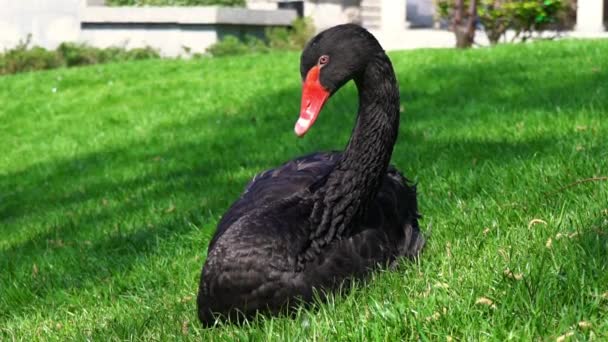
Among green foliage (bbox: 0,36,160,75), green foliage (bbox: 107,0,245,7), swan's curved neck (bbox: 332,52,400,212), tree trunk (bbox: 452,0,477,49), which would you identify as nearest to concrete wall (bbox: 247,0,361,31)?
green foliage (bbox: 107,0,245,7)

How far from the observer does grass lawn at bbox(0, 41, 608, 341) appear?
8.87ft

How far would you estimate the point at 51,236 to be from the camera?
6.30 metres

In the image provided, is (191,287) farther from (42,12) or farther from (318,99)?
(42,12)


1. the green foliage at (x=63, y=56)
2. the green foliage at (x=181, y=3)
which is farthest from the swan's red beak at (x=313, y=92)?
the green foliage at (x=181, y=3)

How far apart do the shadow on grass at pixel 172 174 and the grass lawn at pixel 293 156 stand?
0.03 metres

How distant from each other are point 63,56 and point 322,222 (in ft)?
65.1

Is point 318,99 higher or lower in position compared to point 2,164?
higher

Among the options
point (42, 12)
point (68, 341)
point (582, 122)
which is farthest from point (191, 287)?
point (42, 12)

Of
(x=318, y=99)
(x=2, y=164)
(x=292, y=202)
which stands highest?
(x=318, y=99)

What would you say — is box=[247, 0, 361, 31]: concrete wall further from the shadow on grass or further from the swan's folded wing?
the swan's folded wing

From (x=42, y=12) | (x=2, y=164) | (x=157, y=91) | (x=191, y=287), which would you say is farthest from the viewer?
(x=42, y=12)

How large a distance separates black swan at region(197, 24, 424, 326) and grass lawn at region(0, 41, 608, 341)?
5.7 inches

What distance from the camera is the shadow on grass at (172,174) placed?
5500 millimetres

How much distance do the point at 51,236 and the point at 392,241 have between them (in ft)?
11.0
